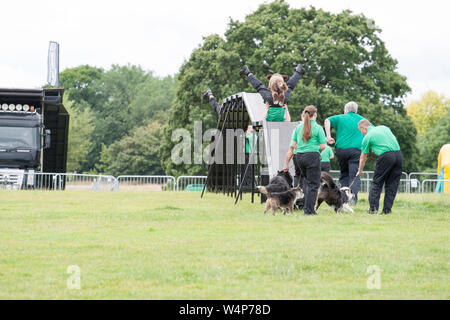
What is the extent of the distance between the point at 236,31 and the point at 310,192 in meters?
27.4

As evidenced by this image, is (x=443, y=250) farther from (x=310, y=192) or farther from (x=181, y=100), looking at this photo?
(x=181, y=100)

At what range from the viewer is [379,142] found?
11.2 metres

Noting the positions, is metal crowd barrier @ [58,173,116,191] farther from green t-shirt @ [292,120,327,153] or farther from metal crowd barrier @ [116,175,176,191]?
green t-shirt @ [292,120,327,153]

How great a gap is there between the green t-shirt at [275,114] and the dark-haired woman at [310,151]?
2234 mm

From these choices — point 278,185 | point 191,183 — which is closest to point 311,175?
point 278,185

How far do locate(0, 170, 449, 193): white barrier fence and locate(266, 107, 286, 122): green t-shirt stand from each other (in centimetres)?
1174

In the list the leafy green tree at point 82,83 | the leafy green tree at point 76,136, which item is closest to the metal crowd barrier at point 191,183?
the leafy green tree at point 76,136

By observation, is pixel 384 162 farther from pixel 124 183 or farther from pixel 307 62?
pixel 307 62

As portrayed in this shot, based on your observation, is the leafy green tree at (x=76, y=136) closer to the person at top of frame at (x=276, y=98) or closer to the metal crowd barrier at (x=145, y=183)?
the metal crowd barrier at (x=145, y=183)

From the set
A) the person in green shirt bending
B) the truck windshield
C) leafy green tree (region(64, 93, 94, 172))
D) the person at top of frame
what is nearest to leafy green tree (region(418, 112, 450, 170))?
leafy green tree (region(64, 93, 94, 172))

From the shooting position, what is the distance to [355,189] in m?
13.0

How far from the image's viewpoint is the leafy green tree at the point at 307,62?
34.4m

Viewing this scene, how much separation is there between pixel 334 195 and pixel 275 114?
2453mm

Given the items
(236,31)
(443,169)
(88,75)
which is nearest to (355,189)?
(443,169)
